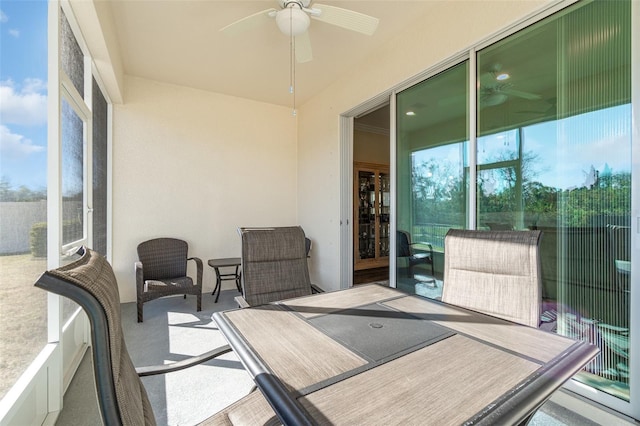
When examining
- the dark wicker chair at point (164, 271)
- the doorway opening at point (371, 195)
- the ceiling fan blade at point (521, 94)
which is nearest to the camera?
the ceiling fan blade at point (521, 94)

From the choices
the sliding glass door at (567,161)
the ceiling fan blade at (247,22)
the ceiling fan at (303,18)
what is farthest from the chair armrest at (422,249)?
the ceiling fan blade at (247,22)

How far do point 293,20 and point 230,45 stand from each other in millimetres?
1207

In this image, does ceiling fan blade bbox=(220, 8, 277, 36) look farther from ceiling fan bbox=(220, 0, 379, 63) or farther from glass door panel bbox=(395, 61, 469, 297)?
glass door panel bbox=(395, 61, 469, 297)

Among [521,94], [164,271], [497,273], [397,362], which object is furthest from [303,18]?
[164,271]

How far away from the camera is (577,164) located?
1.82 meters

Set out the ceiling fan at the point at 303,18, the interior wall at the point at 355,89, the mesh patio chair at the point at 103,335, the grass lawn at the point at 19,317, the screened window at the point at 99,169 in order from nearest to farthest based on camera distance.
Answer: the mesh patio chair at the point at 103,335, the grass lawn at the point at 19,317, the ceiling fan at the point at 303,18, the interior wall at the point at 355,89, the screened window at the point at 99,169

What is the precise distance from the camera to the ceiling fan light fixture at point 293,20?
223cm

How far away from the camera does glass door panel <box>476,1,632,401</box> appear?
65.7 inches

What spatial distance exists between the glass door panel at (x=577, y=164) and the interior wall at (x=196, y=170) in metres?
3.44

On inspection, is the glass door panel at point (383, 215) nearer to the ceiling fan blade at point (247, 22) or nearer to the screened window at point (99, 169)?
the ceiling fan blade at point (247, 22)

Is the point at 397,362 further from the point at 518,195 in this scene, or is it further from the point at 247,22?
the point at 247,22

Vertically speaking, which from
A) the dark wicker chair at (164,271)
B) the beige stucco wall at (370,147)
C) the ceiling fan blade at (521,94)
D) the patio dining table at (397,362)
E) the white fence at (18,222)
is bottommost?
the dark wicker chair at (164,271)

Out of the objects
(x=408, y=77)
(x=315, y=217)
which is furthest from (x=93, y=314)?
(x=315, y=217)

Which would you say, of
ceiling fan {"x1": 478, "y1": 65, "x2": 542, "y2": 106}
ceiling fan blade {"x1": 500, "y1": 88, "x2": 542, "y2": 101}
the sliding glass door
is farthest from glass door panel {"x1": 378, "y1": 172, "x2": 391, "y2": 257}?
ceiling fan blade {"x1": 500, "y1": 88, "x2": 542, "y2": 101}
